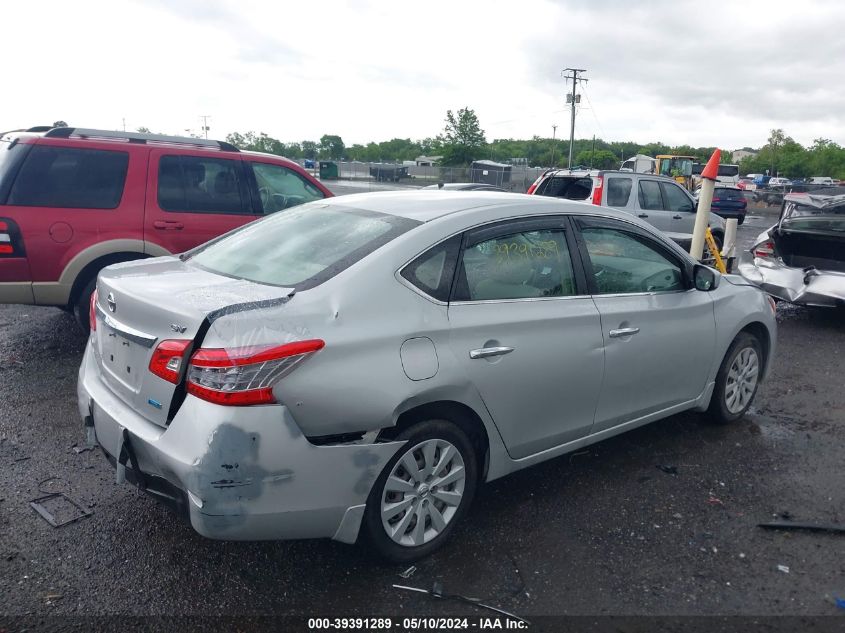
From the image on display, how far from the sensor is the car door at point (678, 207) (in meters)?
12.8

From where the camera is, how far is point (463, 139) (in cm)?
6725

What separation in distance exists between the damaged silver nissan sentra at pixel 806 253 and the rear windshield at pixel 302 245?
6.59m

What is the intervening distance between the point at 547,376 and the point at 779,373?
4.16 metres

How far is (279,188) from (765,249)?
626 cm

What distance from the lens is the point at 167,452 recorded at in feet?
8.94

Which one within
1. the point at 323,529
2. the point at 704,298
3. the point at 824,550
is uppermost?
the point at 704,298

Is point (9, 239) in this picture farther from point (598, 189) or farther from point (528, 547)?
point (598, 189)

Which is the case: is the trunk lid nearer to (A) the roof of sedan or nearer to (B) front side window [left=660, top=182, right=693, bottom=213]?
(A) the roof of sedan

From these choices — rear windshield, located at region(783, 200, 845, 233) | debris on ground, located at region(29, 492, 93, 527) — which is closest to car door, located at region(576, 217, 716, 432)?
debris on ground, located at region(29, 492, 93, 527)

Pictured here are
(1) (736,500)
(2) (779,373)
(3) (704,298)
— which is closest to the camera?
(1) (736,500)

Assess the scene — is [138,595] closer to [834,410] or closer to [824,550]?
[824,550]

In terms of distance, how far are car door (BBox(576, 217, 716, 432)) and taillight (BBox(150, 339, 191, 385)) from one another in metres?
2.23

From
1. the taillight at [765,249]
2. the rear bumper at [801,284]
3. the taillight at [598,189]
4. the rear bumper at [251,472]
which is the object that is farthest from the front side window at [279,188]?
the taillight at [598,189]

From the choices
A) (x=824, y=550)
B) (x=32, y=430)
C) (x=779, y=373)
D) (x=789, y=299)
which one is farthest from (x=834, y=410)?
(x=32, y=430)
